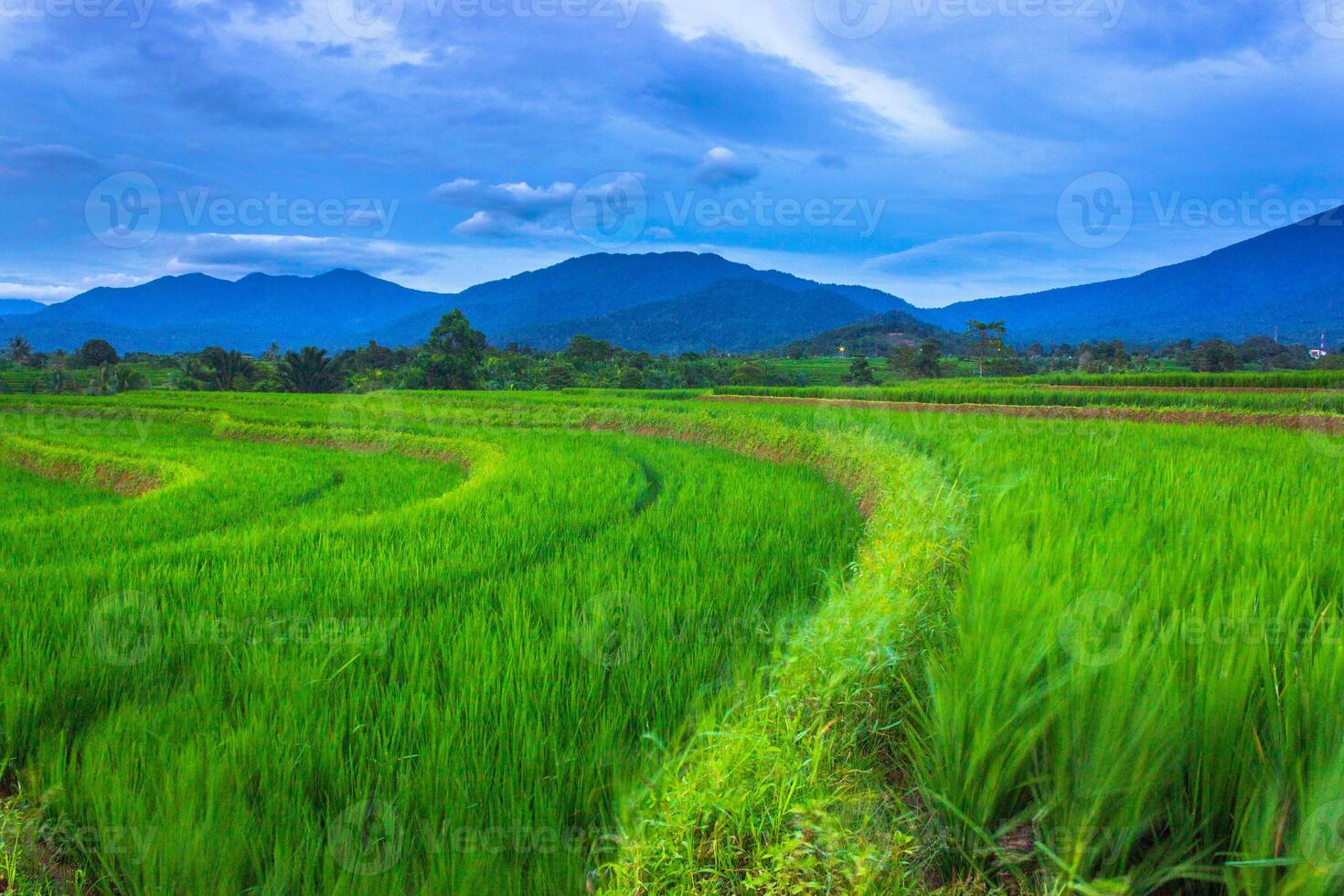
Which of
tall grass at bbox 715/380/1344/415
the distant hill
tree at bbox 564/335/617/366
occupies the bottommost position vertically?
tall grass at bbox 715/380/1344/415

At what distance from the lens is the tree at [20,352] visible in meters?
59.5

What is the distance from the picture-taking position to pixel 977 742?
4.61ft

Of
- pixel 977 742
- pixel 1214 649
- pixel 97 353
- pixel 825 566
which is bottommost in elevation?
pixel 825 566

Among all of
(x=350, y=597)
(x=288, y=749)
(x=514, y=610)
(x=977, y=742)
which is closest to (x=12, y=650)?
(x=350, y=597)

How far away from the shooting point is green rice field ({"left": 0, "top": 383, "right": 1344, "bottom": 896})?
1297 millimetres

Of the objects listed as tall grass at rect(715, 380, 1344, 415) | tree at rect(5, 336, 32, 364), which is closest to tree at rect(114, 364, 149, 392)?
tree at rect(5, 336, 32, 364)

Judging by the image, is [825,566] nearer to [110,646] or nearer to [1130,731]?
[1130,731]

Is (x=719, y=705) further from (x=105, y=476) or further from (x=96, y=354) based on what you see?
(x=96, y=354)

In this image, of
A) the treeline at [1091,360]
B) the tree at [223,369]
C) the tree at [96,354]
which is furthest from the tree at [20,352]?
the treeline at [1091,360]

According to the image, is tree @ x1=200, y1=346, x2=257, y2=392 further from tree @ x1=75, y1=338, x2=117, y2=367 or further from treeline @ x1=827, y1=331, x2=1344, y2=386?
treeline @ x1=827, y1=331, x2=1344, y2=386

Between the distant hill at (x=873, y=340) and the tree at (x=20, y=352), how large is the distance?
87.2 meters

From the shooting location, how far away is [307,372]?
59.3 m

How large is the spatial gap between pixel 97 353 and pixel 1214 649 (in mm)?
78090

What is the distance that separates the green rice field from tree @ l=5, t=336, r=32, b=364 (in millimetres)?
80356
